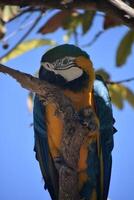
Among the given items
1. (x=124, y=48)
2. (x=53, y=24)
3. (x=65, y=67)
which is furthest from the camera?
(x=124, y=48)

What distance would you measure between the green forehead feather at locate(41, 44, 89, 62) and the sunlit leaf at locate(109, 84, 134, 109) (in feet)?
2.86

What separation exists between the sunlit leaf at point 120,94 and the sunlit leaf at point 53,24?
479 millimetres

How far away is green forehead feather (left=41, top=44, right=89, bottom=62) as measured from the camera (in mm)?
1796

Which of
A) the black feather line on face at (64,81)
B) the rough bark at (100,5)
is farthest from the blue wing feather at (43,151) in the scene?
the rough bark at (100,5)

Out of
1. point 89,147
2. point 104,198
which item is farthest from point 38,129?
point 104,198

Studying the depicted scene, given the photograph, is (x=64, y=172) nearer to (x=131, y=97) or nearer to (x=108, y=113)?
(x=108, y=113)

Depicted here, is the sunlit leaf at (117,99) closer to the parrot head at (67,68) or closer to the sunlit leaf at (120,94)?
the sunlit leaf at (120,94)

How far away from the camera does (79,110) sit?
5.91ft

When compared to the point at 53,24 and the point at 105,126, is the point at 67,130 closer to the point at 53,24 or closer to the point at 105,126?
the point at 105,126

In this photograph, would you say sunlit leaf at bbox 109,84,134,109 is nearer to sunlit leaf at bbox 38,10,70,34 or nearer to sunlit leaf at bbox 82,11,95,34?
sunlit leaf at bbox 82,11,95,34

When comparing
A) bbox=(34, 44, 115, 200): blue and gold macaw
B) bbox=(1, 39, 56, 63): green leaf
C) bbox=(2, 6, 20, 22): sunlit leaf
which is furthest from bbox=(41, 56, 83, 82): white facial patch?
bbox=(1, 39, 56, 63): green leaf

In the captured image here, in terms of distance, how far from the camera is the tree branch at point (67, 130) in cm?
164

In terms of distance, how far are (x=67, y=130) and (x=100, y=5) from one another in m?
0.44

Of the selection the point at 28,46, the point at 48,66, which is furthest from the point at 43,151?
the point at 28,46
